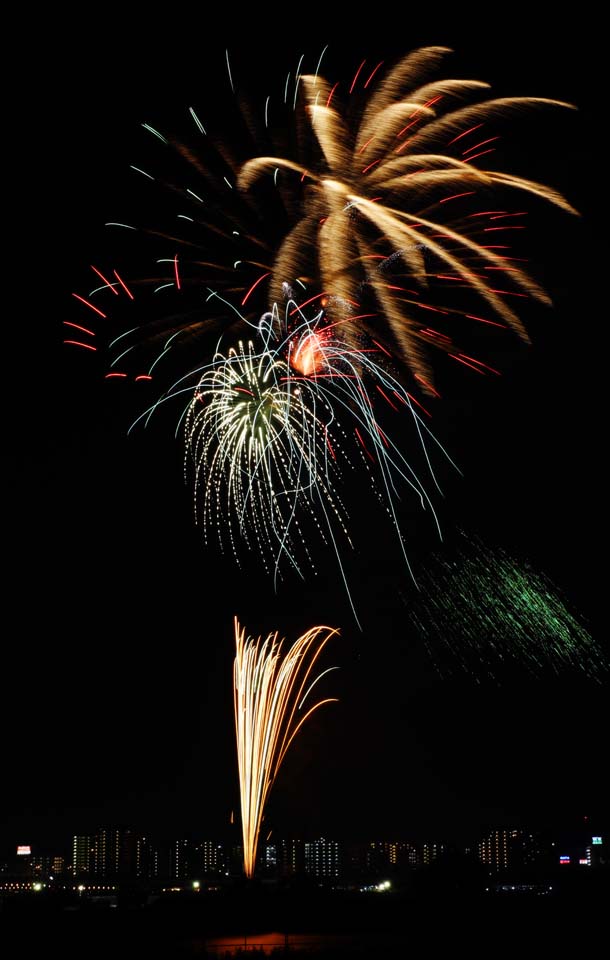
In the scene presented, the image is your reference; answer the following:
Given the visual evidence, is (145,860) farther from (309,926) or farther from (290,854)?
(309,926)

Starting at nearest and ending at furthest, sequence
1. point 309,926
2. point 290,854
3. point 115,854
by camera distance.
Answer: point 309,926 < point 290,854 < point 115,854

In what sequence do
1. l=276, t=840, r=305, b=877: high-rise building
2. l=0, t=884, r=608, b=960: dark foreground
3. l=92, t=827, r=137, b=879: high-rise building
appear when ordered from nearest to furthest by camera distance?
l=0, t=884, r=608, b=960: dark foreground, l=276, t=840, r=305, b=877: high-rise building, l=92, t=827, r=137, b=879: high-rise building

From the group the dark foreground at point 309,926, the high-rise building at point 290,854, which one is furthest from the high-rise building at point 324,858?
the dark foreground at point 309,926

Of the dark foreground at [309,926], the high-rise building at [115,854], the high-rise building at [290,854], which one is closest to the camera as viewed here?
the dark foreground at [309,926]

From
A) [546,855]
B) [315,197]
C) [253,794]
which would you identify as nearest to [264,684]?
[253,794]

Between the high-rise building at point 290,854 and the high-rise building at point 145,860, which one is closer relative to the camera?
the high-rise building at point 290,854

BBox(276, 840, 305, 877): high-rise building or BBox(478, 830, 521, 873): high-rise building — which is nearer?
Result: BBox(276, 840, 305, 877): high-rise building

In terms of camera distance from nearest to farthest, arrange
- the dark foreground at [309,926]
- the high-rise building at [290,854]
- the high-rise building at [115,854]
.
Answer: the dark foreground at [309,926] < the high-rise building at [290,854] < the high-rise building at [115,854]

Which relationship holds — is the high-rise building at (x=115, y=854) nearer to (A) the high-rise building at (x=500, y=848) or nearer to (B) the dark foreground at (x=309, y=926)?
(A) the high-rise building at (x=500, y=848)

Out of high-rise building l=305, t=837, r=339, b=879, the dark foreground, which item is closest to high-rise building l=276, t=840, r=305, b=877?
high-rise building l=305, t=837, r=339, b=879

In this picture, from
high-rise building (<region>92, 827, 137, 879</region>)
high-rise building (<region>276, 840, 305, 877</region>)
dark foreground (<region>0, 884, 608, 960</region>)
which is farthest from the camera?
high-rise building (<region>92, 827, 137, 879</region>)

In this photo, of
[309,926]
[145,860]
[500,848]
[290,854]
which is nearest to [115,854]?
[145,860]

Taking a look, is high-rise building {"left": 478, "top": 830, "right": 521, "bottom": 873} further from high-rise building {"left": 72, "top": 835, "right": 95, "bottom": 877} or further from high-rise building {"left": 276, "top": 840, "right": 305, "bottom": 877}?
high-rise building {"left": 72, "top": 835, "right": 95, "bottom": 877}
